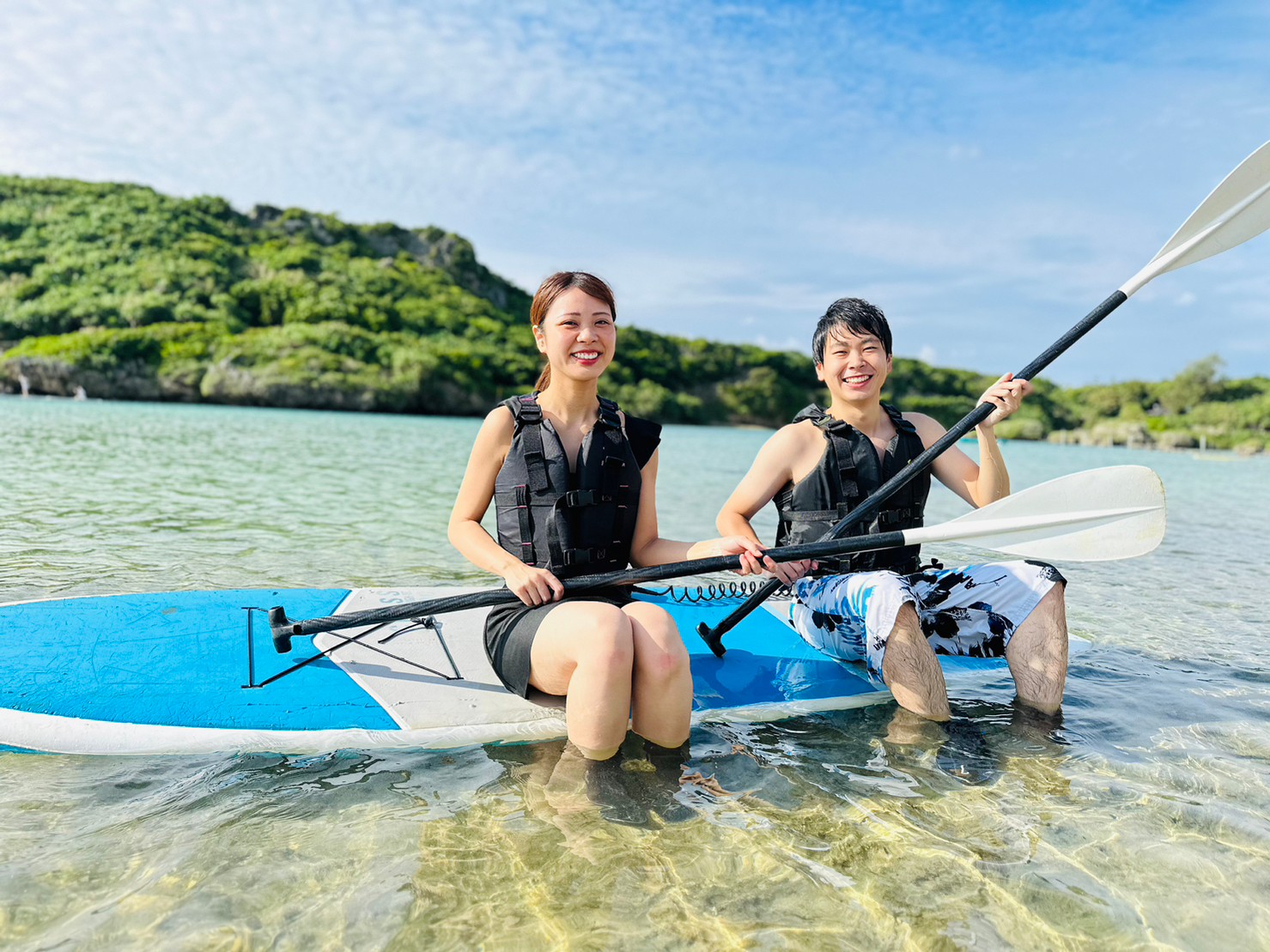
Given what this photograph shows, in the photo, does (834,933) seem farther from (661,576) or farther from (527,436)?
(527,436)

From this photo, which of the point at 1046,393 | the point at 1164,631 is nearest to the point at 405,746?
the point at 1164,631

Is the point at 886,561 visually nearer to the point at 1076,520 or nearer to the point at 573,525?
the point at 1076,520

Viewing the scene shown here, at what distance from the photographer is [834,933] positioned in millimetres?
1740

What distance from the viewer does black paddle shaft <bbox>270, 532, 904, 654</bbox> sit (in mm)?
2572

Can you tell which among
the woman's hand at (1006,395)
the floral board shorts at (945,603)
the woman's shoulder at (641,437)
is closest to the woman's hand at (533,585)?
the woman's shoulder at (641,437)

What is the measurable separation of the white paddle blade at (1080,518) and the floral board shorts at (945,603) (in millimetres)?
100

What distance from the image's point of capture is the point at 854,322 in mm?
3072

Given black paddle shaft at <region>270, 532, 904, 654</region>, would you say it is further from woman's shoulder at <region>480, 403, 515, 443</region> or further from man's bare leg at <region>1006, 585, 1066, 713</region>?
man's bare leg at <region>1006, 585, 1066, 713</region>

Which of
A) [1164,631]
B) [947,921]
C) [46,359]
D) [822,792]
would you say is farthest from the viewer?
[46,359]

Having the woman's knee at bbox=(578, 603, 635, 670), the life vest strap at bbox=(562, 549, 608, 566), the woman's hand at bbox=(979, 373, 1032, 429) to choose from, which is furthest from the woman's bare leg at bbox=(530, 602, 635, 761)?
the woman's hand at bbox=(979, 373, 1032, 429)

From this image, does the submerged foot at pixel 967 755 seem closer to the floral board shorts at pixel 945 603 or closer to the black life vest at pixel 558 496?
the floral board shorts at pixel 945 603

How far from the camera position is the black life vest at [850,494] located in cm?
317

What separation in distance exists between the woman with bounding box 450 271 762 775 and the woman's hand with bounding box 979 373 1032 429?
1.03 m

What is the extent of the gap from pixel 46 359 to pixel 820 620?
5381cm
